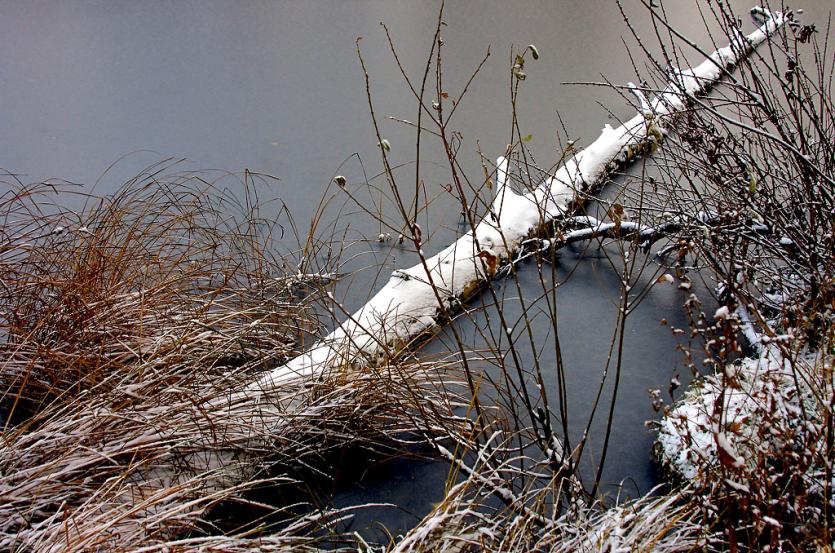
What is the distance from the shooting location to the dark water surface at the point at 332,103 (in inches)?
116

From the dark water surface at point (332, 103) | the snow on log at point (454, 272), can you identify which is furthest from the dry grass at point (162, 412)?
the dark water surface at point (332, 103)

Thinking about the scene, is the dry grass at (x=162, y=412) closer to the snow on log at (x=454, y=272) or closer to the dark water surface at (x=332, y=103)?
the snow on log at (x=454, y=272)

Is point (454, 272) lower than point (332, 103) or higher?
lower

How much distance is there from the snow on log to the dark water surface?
182 millimetres

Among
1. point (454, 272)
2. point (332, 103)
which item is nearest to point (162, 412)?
point (454, 272)

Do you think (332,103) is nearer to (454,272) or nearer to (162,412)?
(454,272)

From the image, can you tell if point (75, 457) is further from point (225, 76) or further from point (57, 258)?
point (225, 76)

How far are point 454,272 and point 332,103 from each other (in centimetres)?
237

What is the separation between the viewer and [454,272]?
3195 millimetres

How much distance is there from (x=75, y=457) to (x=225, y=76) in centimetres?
419

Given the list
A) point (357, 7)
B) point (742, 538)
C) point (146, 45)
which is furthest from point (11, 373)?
point (357, 7)

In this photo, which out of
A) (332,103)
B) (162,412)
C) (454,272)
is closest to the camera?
(162,412)

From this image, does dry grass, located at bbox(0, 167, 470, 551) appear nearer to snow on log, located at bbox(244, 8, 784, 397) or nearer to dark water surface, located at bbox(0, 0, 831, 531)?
snow on log, located at bbox(244, 8, 784, 397)

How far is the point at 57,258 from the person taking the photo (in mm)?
2824
